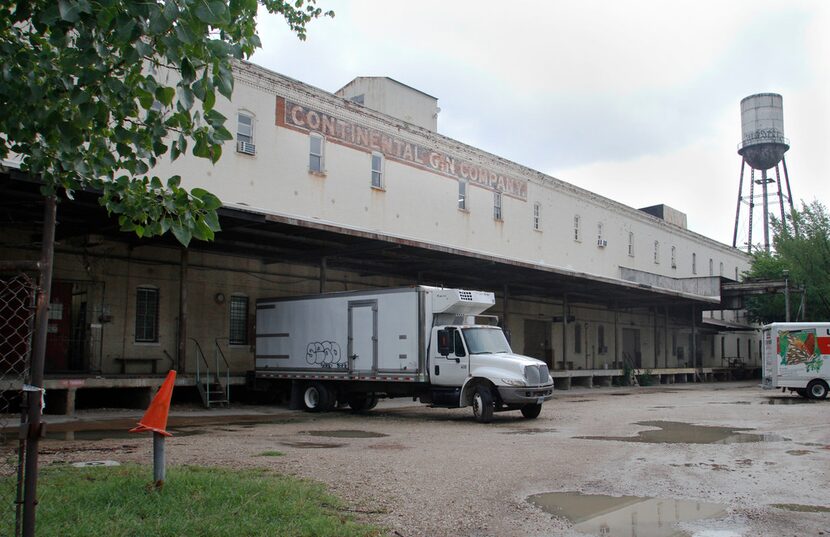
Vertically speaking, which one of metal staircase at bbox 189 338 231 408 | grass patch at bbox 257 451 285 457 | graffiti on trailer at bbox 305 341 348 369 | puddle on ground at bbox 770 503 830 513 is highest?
graffiti on trailer at bbox 305 341 348 369

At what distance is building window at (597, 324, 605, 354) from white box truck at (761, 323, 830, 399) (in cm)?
1863

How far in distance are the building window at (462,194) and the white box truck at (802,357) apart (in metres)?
14.8

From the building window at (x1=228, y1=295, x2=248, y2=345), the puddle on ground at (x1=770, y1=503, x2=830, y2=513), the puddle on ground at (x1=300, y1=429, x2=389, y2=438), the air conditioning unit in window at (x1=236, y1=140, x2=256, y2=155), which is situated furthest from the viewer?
the air conditioning unit in window at (x1=236, y1=140, x2=256, y2=155)

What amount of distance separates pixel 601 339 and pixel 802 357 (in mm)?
20080

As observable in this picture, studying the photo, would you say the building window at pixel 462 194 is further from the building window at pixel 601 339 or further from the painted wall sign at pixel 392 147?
the building window at pixel 601 339

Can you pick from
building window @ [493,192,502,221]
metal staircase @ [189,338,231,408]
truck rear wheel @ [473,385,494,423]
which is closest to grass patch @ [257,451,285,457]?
truck rear wheel @ [473,385,494,423]

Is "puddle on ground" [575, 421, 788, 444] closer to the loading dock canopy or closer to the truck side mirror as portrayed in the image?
the truck side mirror

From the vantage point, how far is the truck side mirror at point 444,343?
1827cm

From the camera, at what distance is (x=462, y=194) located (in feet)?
120

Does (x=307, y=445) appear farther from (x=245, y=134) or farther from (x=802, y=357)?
(x=802, y=357)

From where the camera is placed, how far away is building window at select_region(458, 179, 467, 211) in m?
36.2

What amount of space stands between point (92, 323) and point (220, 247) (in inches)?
179

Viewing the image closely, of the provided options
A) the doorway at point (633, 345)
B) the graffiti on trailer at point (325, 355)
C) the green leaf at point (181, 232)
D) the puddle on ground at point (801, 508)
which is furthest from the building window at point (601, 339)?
the green leaf at point (181, 232)

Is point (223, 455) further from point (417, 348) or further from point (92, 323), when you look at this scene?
point (92, 323)
